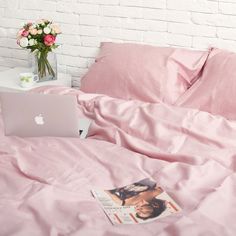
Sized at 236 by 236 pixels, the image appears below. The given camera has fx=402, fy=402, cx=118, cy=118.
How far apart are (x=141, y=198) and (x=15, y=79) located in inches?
65.5

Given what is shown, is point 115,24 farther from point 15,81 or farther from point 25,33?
point 15,81

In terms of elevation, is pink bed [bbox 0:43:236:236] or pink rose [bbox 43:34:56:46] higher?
pink rose [bbox 43:34:56:46]

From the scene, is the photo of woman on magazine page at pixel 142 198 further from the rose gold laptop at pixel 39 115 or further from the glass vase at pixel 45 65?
the glass vase at pixel 45 65

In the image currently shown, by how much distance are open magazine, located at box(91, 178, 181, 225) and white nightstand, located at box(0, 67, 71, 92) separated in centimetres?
136

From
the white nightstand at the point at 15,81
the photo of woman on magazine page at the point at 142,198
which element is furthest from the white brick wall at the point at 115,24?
the photo of woman on magazine page at the point at 142,198

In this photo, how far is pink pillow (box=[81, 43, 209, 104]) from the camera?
6.80 ft

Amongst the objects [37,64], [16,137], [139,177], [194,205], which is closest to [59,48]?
[37,64]

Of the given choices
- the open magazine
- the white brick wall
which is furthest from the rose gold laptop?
the white brick wall

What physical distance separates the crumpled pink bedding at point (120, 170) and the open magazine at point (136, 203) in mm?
24

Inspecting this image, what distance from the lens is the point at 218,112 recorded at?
188 centimetres

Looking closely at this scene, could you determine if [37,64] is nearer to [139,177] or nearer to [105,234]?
[139,177]

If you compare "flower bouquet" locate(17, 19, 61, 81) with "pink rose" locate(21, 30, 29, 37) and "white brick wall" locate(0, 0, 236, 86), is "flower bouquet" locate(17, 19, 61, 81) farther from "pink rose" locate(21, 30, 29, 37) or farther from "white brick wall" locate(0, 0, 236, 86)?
"white brick wall" locate(0, 0, 236, 86)

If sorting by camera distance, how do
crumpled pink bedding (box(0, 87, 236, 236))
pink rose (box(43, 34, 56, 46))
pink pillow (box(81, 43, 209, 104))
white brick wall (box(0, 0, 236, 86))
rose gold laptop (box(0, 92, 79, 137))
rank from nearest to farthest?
crumpled pink bedding (box(0, 87, 236, 236)), rose gold laptop (box(0, 92, 79, 137)), pink pillow (box(81, 43, 209, 104)), white brick wall (box(0, 0, 236, 86)), pink rose (box(43, 34, 56, 46))

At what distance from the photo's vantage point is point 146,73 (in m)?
2.10
